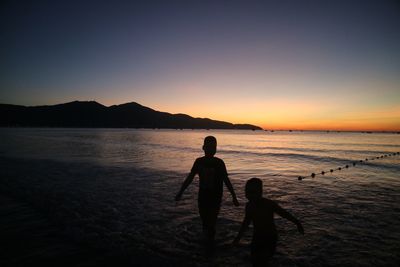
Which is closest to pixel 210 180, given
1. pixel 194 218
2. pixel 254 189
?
pixel 254 189

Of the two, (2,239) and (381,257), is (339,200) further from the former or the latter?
(2,239)

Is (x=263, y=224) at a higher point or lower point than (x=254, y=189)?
lower

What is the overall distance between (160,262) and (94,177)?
11.5m

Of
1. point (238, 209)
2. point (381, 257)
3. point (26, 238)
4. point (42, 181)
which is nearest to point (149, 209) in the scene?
point (238, 209)

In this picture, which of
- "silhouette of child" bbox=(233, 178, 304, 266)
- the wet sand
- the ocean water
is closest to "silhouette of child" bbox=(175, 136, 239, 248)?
the ocean water

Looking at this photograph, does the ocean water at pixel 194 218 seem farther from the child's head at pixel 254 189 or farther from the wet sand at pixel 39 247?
the child's head at pixel 254 189

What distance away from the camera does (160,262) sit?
542 centimetres

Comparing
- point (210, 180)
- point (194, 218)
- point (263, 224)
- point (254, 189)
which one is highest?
point (254, 189)

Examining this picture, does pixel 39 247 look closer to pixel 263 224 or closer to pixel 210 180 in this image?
pixel 210 180

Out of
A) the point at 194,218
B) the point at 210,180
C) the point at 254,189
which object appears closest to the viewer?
the point at 254,189

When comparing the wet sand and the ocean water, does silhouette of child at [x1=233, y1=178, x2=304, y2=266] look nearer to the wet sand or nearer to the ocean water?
the ocean water

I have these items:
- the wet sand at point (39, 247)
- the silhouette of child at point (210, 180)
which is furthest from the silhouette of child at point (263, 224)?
the wet sand at point (39, 247)

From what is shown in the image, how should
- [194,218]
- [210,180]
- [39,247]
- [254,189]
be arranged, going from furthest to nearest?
[194,218] < [39,247] < [210,180] < [254,189]

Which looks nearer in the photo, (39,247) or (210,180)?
(210,180)
